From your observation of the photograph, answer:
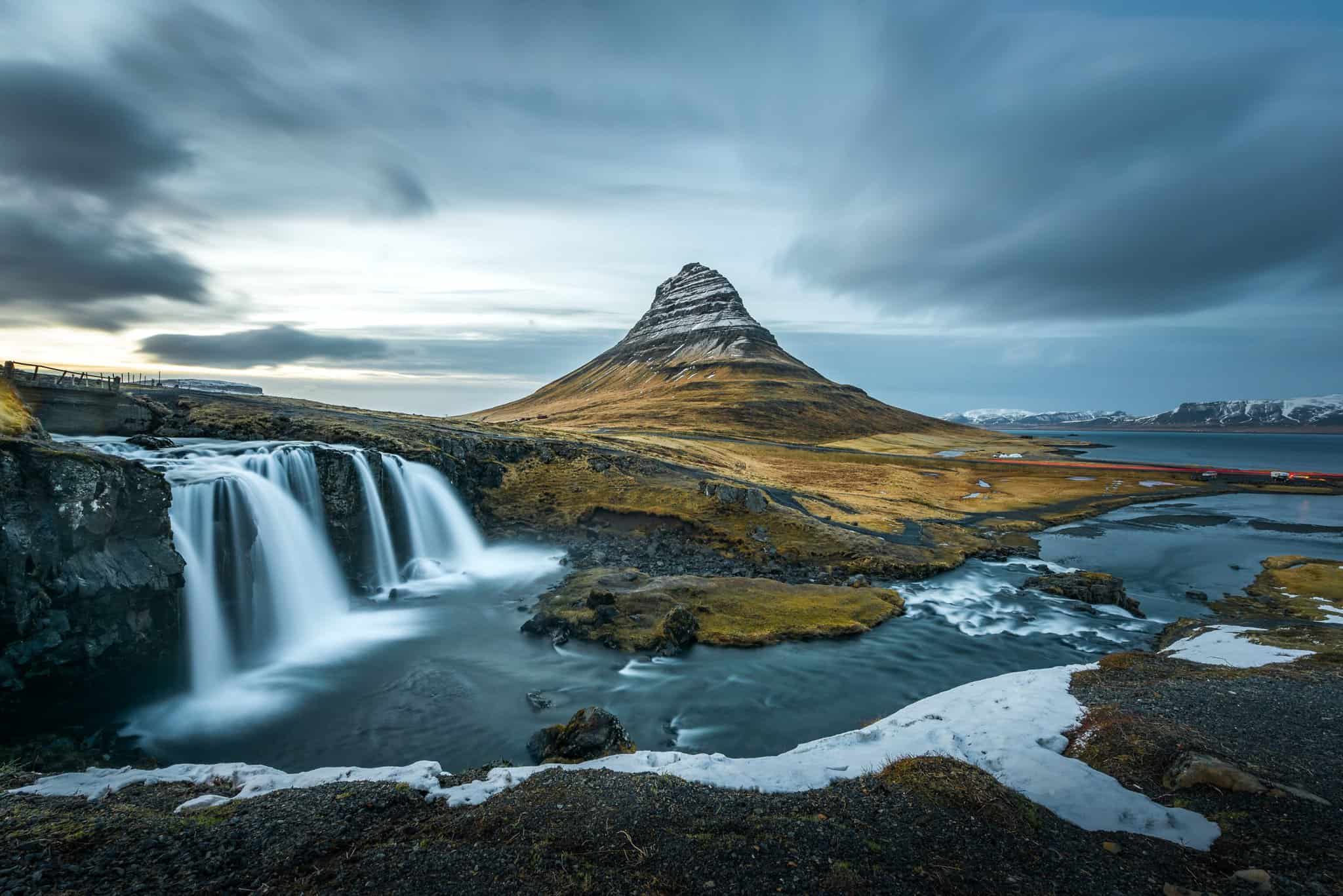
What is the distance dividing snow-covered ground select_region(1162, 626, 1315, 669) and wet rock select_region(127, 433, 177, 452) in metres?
59.4

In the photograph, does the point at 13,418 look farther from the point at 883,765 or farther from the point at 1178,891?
the point at 1178,891

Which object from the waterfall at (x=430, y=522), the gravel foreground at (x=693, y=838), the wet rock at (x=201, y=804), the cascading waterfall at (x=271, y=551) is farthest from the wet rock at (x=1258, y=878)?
the waterfall at (x=430, y=522)

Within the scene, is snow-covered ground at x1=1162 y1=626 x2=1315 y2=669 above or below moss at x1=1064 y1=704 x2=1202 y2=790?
below

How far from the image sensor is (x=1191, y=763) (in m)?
12.7

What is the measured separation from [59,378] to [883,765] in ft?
185

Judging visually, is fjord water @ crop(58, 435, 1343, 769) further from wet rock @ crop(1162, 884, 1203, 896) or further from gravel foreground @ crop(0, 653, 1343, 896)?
wet rock @ crop(1162, 884, 1203, 896)

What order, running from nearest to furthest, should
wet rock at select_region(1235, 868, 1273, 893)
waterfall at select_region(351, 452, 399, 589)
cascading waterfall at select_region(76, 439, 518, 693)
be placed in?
1. wet rock at select_region(1235, 868, 1273, 893)
2. cascading waterfall at select_region(76, 439, 518, 693)
3. waterfall at select_region(351, 452, 399, 589)

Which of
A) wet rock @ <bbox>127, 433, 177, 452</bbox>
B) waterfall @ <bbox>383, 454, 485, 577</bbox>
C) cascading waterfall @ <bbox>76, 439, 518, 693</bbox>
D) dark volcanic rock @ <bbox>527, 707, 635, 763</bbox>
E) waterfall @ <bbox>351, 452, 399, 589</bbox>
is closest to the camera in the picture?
dark volcanic rock @ <bbox>527, 707, 635, 763</bbox>

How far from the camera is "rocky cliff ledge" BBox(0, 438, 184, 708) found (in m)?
20.1

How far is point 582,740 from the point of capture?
17531mm

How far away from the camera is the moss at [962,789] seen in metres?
11.9

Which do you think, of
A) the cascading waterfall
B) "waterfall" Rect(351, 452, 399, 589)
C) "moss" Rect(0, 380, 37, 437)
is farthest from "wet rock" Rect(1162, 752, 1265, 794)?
"moss" Rect(0, 380, 37, 437)

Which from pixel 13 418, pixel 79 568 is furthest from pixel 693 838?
pixel 13 418

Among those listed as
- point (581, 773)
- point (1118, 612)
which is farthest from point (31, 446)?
point (1118, 612)
